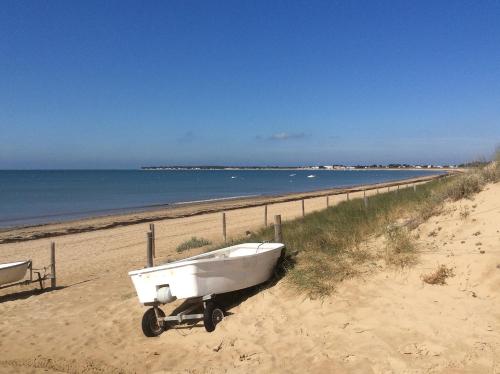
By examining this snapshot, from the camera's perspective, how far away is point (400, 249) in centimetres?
756

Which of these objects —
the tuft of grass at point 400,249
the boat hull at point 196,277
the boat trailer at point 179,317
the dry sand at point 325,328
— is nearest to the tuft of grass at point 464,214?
the dry sand at point 325,328

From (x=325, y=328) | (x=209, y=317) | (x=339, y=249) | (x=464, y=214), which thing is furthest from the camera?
(x=464, y=214)

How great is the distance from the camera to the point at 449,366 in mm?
4699

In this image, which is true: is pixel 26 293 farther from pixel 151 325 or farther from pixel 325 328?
pixel 325 328

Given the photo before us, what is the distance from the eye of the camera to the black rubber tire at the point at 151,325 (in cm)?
680

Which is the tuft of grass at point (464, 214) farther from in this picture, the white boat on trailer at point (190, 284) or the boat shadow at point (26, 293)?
the boat shadow at point (26, 293)

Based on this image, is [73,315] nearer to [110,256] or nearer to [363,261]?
[363,261]

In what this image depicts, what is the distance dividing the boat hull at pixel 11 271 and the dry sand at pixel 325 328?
80cm

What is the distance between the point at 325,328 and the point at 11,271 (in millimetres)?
7632

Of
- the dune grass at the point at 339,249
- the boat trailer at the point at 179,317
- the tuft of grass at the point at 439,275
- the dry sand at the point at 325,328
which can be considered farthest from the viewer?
the dune grass at the point at 339,249

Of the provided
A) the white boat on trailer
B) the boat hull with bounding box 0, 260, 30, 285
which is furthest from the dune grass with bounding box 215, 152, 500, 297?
the boat hull with bounding box 0, 260, 30, 285

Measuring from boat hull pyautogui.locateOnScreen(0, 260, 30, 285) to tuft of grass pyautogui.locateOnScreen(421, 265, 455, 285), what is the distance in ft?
28.4

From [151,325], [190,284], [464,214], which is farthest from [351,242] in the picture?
[151,325]

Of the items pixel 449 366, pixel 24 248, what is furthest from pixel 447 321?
pixel 24 248
